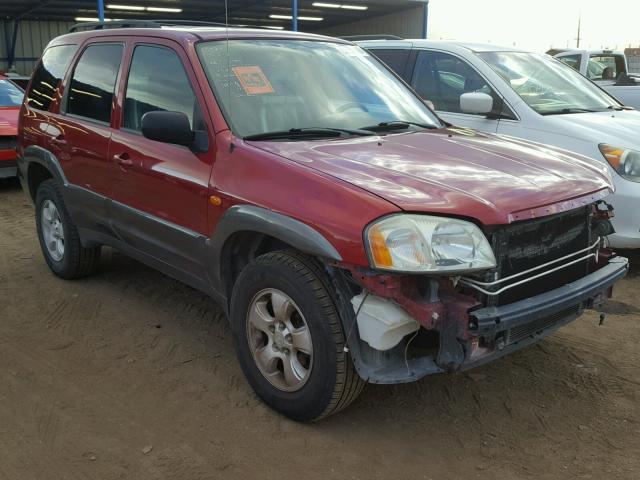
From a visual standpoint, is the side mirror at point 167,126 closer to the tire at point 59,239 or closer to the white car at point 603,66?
the tire at point 59,239

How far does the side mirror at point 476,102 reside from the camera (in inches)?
212

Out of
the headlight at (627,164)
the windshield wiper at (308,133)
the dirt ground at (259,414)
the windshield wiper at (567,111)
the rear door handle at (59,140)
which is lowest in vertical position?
the dirt ground at (259,414)

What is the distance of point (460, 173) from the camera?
2904mm

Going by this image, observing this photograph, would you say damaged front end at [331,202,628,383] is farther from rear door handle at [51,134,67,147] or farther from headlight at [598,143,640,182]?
rear door handle at [51,134,67,147]

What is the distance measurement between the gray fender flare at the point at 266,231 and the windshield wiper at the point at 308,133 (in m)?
0.44

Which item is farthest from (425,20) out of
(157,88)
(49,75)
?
(157,88)

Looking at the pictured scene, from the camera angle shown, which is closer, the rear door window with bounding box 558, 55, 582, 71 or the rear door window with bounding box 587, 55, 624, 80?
the rear door window with bounding box 558, 55, 582, 71

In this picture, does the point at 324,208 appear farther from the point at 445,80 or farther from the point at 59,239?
the point at 445,80

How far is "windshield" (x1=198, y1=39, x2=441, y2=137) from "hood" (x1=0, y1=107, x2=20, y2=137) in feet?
19.7

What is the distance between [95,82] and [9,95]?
6391mm

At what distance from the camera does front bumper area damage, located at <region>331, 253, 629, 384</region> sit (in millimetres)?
2553

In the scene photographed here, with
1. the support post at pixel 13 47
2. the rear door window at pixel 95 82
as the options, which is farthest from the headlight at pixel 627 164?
the support post at pixel 13 47

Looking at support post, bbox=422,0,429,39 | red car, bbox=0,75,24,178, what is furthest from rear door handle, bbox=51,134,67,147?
support post, bbox=422,0,429,39

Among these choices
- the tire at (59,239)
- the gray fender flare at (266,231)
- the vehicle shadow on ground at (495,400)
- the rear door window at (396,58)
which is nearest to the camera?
the gray fender flare at (266,231)
